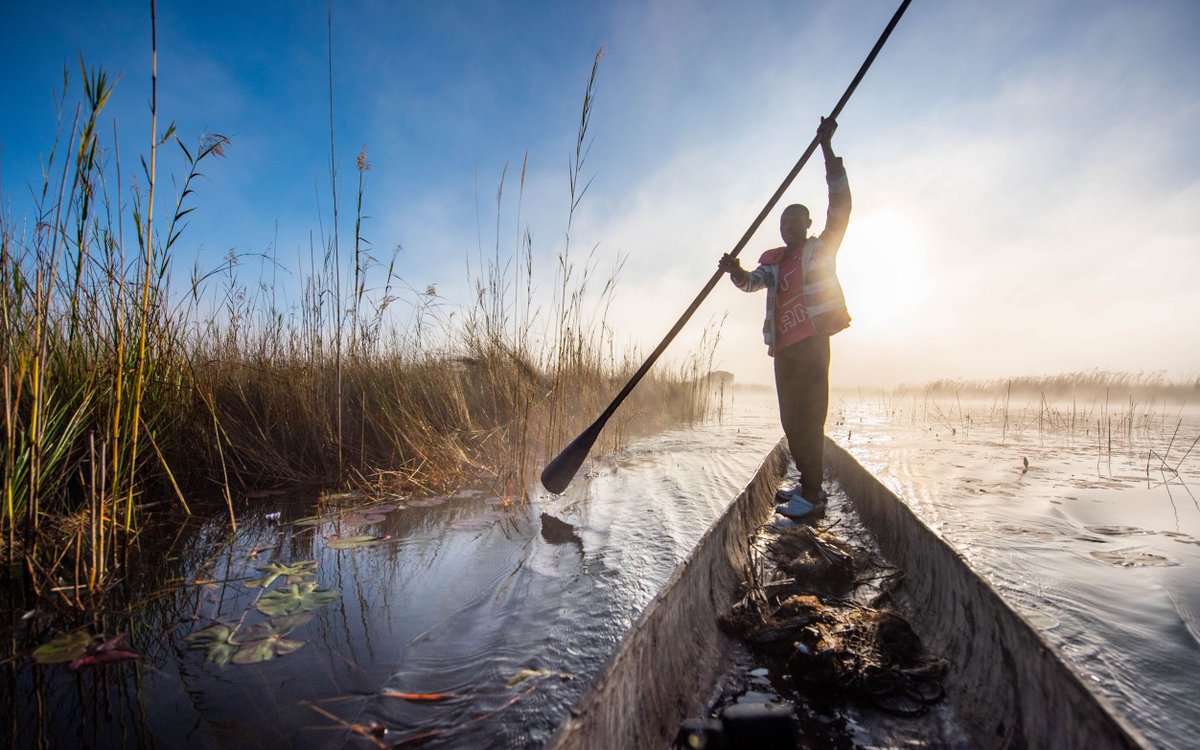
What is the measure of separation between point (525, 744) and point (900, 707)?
82cm

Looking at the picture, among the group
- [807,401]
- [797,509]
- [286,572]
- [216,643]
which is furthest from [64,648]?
[807,401]

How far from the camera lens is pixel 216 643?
4.13 ft

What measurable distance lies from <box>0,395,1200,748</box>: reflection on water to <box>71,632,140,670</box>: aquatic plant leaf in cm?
3

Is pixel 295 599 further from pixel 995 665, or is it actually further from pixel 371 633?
pixel 995 665

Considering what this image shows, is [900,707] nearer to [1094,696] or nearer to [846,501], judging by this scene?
[1094,696]

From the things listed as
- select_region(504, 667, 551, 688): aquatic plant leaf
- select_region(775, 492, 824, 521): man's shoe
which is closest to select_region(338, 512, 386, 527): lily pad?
select_region(504, 667, 551, 688): aquatic plant leaf

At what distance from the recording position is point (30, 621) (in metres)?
1.29

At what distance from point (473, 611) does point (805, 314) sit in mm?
2382

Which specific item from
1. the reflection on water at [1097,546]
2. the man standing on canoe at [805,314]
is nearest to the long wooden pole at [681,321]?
the man standing on canoe at [805,314]

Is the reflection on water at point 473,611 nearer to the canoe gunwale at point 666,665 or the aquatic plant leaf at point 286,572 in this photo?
the aquatic plant leaf at point 286,572

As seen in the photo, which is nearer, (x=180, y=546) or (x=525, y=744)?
(x=525, y=744)

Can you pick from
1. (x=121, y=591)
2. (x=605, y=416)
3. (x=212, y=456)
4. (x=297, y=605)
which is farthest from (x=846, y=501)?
(x=212, y=456)

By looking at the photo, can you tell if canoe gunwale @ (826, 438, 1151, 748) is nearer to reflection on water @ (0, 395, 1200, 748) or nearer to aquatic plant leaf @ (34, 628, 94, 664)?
reflection on water @ (0, 395, 1200, 748)

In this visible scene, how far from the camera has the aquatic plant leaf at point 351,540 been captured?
2.07 meters
